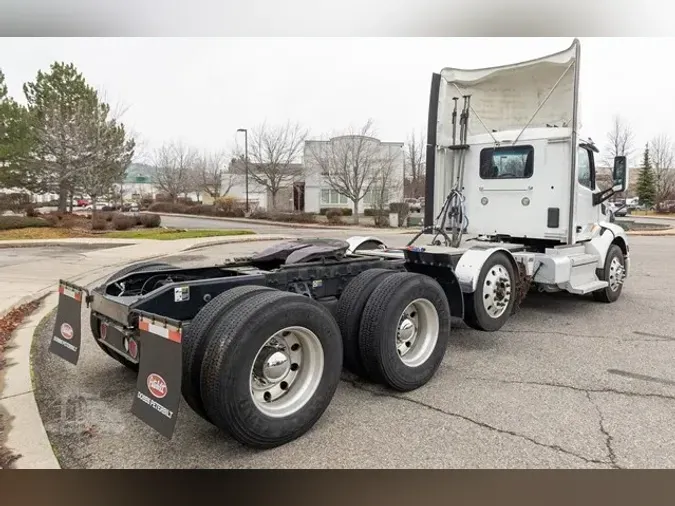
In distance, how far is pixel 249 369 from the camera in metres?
3.04

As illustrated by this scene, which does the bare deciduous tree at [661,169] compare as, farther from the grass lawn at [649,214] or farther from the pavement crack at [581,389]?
the pavement crack at [581,389]

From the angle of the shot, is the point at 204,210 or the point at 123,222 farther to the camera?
the point at 204,210

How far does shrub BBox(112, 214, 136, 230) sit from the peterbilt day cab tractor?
70.8 ft

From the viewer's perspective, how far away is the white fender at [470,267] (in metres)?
5.37

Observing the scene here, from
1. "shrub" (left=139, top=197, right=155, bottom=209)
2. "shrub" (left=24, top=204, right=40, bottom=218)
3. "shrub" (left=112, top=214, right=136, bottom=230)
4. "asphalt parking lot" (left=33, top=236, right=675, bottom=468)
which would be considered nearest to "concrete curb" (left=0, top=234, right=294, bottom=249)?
"shrub" (left=112, top=214, right=136, bottom=230)

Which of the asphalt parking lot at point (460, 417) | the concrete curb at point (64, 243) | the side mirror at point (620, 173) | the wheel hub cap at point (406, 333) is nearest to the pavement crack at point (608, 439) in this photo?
the asphalt parking lot at point (460, 417)

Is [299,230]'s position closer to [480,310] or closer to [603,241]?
[603,241]

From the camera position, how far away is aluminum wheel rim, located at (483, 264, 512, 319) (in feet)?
18.3

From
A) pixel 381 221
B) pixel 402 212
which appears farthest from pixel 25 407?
pixel 402 212

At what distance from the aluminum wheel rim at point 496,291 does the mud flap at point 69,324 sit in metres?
4.00

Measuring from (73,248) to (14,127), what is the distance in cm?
1224

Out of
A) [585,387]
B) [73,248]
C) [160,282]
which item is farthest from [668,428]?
[73,248]

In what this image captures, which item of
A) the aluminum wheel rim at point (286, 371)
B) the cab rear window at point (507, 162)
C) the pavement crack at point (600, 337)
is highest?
the cab rear window at point (507, 162)

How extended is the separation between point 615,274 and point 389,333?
5558 mm
